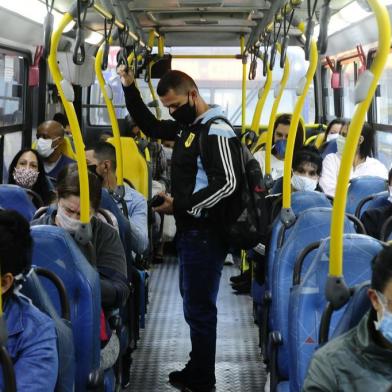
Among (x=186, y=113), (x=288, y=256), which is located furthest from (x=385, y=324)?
(x=186, y=113)

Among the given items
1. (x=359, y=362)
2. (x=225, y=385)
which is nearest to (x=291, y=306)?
(x=359, y=362)

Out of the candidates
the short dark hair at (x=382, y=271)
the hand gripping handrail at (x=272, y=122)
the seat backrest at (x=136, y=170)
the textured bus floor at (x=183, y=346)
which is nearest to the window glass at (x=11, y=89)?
the seat backrest at (x=136, y=170)

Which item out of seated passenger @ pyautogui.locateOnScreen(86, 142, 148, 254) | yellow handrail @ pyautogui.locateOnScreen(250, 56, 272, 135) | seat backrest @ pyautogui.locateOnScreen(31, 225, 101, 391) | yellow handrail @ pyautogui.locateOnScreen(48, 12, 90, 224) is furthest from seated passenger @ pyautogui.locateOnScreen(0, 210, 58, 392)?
yellow handrail @ pyautogui.locateOnScreen(250, 56, 272, 135)

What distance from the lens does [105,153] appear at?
502cm

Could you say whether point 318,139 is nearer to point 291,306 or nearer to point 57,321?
point 291,306

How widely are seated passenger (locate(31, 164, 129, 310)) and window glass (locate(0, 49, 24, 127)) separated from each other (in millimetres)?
3409

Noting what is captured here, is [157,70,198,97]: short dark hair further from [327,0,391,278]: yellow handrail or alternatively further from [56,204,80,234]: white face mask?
[327,0,391,278]: yellow handrail

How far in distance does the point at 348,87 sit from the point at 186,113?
5264mm

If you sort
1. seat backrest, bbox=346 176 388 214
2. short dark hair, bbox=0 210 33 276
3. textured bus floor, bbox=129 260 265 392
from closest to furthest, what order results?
1. short dark hair, bbox=0 210 33 276
2. textured bus floor, bbox=129 260 265 392
3. seat backrest, bbox=346 176 388 214

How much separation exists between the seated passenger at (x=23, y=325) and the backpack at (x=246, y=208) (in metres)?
1.81

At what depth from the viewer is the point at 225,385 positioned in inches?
188

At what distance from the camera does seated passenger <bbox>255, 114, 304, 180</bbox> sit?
6164mm

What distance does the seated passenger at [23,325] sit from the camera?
221 cm

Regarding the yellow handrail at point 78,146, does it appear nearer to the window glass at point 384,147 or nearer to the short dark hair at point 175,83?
the short dark hair at point 175,83
